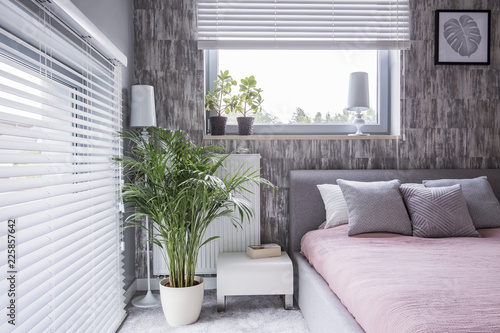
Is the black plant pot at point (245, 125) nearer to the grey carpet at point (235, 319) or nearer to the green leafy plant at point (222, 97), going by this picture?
the green leafy plant at point (222, 97)

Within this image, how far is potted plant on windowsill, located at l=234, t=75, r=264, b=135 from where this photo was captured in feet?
9.59

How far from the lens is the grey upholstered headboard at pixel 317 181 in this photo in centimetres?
276

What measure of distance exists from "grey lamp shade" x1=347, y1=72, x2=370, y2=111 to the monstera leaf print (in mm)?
783

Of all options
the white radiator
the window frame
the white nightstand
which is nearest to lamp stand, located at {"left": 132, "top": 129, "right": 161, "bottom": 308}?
the white radiator

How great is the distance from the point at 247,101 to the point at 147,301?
5.38ft

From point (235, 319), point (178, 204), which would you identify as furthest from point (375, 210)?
point (178, 204)

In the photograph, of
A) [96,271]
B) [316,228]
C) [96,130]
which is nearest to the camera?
[96,271]

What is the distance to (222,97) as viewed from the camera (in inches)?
119

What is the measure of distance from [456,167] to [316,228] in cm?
131

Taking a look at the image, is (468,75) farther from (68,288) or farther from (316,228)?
(68,288)

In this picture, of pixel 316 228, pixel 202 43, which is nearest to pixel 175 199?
pixel 316 228

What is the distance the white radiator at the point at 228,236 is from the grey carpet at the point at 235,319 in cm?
31

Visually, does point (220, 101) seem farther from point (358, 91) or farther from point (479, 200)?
point (479, 200)

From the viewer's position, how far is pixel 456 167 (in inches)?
120
